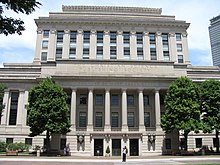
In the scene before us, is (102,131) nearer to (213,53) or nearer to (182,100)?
(182,100)

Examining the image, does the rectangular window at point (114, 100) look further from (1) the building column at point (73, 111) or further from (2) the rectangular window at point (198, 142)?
(2) the rectangular window at point (198, 142)

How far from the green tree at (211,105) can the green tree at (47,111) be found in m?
24.4

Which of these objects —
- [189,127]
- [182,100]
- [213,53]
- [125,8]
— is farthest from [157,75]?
[213,53]

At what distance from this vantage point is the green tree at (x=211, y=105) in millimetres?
41219

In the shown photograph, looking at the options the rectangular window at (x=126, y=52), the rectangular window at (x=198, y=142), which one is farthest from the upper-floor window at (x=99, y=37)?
the rectangular window at (x=198, y=142)

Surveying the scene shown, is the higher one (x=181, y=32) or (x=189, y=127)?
(x=181, y=32)

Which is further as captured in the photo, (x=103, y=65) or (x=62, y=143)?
(x=103, y=65)

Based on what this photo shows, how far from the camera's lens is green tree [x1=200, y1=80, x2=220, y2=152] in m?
41.2

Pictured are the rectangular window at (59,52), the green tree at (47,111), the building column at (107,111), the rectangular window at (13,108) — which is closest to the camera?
the green tree at (47,111)

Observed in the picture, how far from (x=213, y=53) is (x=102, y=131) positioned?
125936 millimetres

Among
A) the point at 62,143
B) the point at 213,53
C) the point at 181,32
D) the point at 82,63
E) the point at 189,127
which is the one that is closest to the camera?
the point at 189,127

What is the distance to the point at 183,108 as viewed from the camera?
→ 40812 millimetres

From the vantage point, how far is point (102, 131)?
152 ft

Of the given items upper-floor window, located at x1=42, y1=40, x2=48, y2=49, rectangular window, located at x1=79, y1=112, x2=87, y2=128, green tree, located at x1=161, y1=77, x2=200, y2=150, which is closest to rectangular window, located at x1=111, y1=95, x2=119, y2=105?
rectangular window, located at x1=79, y1=112, x2=87, y2=128
